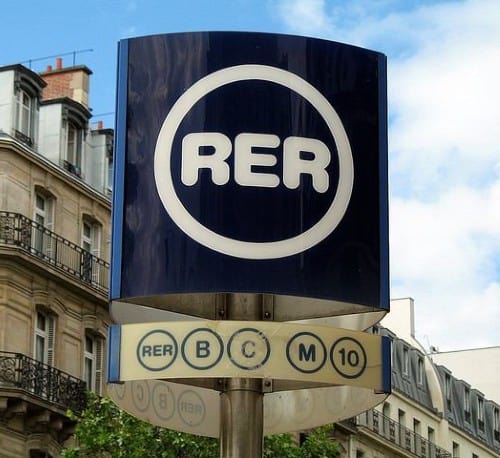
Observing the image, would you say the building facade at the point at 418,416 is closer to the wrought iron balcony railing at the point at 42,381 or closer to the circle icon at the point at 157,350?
the wrought iron balcony railing at the point at 42,381

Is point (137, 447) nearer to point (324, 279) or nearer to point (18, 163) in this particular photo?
point (18, 163)

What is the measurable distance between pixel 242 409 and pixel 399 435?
56119 mm

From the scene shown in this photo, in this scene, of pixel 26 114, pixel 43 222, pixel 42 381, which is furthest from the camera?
pixel 26 114

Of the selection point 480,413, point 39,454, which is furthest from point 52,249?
point 480,413

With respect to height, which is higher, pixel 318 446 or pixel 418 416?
pixel 418 416

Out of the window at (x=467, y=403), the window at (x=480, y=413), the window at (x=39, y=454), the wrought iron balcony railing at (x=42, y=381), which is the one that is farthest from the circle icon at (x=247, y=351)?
the window at (x=480, y=413)

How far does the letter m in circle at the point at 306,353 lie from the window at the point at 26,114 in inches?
1235

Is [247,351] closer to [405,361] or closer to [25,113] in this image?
[25,113]

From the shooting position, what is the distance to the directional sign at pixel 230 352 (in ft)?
60.0

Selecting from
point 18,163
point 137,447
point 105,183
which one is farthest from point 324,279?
point 105,183

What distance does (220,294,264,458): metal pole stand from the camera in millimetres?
19188

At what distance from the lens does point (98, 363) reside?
50.8m

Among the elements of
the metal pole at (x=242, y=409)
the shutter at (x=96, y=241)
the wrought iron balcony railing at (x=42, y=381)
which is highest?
the shutter at (x=96, y=241)

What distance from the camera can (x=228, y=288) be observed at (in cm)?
1861
